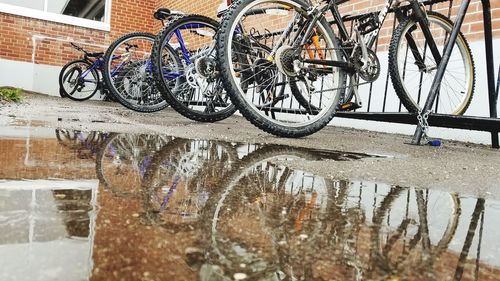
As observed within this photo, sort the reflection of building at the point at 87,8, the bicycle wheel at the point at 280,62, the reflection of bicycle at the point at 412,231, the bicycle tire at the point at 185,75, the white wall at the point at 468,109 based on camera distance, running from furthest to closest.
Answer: the reflection of building at the point at 87,8, the white wall at the point at 468,109, the bicycle tire at the point at 185,75, the bicycle wheel at the point at 280,62, the reflection of bicycle at the point at 412,231

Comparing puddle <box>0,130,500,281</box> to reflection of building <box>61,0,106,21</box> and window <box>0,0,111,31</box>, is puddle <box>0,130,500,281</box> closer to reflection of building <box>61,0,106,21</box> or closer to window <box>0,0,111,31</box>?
window <box>0,0,111,31</box>

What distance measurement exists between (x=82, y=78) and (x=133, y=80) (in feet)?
12.5

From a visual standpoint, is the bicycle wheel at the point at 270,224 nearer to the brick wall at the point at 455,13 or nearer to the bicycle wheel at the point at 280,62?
the bicycle wheel at the point at 280,62

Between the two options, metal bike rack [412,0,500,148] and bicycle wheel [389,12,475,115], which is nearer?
metal bike rack [412,0,500,148]

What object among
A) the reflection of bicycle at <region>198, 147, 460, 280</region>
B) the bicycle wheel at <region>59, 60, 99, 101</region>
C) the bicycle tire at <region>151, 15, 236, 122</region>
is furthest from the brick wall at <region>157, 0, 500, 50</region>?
the bicycle wheel at <region>59, 60, 99, 101</region>

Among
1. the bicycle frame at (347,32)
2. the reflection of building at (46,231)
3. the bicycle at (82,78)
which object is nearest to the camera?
the reflection of building at (46,231)

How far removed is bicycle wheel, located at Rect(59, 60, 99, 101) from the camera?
8656mm

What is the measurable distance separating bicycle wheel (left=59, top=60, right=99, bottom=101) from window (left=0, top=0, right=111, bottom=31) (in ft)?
4.56

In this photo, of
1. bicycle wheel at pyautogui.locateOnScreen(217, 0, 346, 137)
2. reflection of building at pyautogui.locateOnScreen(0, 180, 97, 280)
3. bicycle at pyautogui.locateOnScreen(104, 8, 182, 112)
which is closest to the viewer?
reflection of building at pyautogui.locateOnScreen(0, 180, 97, 280)

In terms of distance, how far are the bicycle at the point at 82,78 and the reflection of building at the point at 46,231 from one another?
786cm

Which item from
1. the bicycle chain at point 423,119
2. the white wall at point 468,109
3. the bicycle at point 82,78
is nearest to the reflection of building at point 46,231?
the bicycle chain at point 423,119

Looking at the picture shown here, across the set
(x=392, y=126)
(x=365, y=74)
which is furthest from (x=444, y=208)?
(x=392, y=126)

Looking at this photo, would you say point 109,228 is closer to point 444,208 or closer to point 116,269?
point 116,269

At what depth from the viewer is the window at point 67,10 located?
9.45 meters
